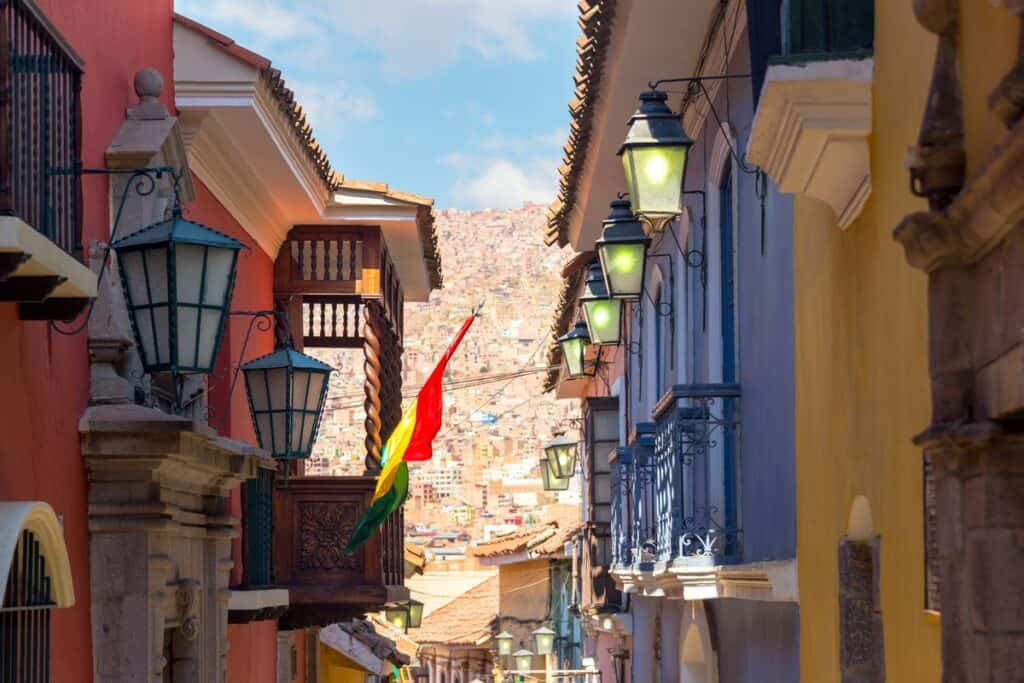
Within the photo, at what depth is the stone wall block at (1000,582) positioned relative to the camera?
445 centimetres

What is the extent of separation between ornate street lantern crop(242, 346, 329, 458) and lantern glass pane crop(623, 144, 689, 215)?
280 cm

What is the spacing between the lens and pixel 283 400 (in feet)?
37.8

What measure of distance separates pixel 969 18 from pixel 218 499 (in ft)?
27.5

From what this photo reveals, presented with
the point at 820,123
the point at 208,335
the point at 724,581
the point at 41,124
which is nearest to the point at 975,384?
the point at 820,123

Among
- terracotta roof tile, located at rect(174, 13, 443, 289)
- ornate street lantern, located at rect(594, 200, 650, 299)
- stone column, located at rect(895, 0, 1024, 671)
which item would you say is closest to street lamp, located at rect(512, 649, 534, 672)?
terracotta roof tile, located at rect(174, 13, 443, 289)

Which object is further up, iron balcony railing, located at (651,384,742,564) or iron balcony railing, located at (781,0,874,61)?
iron balcony railing, located at (781,0,874,61)

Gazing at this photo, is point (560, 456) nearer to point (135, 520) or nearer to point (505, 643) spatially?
point (505, 643)

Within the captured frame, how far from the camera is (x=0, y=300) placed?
723cm

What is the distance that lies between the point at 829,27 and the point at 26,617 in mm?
4139

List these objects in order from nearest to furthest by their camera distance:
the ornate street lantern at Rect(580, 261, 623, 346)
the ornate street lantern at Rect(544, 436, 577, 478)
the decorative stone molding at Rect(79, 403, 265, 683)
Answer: the decorative stone molding at Rect(79, 403, 265, 683) → the ornate street lantern at Rect(580, 261, 623, 346) → the ornate street lantern at Rect(544, 436, 577, 478)

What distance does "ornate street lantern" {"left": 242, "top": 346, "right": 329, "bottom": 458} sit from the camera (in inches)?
452

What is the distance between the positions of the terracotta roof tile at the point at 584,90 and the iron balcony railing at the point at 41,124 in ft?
14.1

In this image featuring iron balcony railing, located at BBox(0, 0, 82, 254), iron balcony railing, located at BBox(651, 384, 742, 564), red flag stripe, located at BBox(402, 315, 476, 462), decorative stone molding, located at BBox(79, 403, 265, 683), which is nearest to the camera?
iron balcony railing, located at BBox(0, 0, 82, 254)

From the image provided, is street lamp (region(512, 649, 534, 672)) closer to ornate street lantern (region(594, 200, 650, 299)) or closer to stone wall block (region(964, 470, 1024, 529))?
ornate street lantern (region(594, 200, 650, 299))
